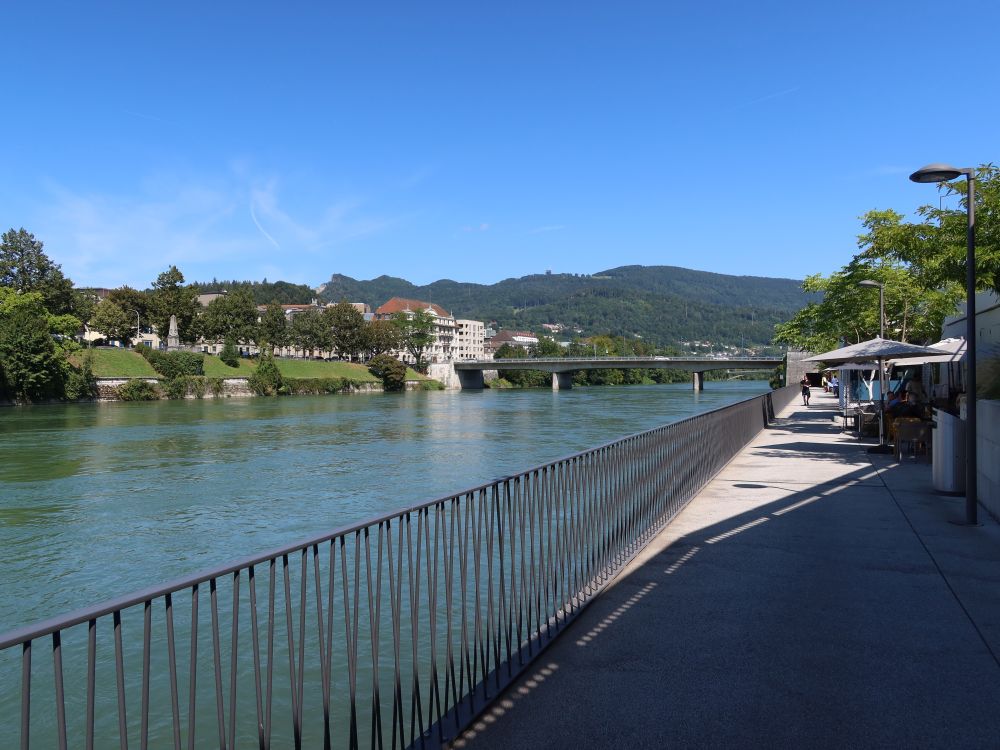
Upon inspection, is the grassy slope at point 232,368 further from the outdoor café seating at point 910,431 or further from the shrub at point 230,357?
the outdoor café seating at point 910,431

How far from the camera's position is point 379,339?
110 meters

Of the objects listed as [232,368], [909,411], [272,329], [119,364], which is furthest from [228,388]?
[909,411]

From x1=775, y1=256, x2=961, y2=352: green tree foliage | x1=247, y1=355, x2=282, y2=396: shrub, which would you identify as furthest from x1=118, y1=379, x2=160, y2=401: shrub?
x1=775, y1=256, x2=961, y2=352: green tree foliage

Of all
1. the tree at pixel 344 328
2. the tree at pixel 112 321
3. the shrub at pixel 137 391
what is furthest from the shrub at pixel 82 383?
the tree at pixel 344 328

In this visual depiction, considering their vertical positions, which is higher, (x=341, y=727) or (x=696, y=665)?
(x=696, y=665)

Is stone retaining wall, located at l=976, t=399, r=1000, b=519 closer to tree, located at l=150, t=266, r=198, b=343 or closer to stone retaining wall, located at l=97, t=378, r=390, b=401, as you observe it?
stone retaining wall, located at l=97, t=378, r=390, b=401

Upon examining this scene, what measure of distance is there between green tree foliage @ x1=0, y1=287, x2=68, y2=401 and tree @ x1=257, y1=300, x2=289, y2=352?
1464 inches

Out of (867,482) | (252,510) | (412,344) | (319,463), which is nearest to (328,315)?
(412,344)

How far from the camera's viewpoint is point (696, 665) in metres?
4.41

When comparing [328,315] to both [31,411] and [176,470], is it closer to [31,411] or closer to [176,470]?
[31,411]

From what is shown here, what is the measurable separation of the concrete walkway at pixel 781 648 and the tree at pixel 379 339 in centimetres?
10321

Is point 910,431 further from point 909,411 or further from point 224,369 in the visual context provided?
point 224,369

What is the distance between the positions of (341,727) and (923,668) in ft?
11.8

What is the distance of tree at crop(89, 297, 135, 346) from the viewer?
87.7m
